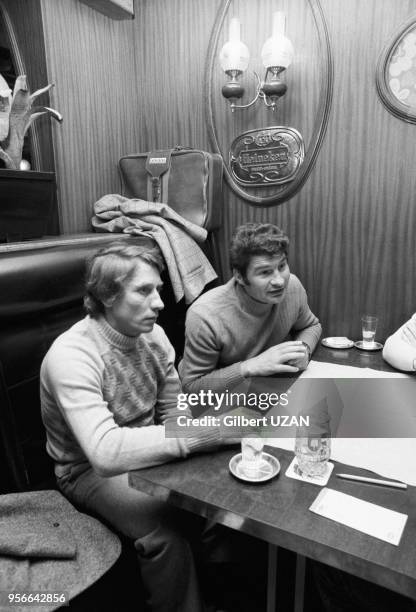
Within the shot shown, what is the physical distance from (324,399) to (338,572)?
520mm

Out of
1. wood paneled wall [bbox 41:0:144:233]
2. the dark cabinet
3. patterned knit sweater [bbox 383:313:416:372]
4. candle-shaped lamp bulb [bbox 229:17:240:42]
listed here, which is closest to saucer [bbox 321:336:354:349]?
patterned knit sweater [bbox 383:313:416:372]

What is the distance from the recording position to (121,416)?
1448 mm

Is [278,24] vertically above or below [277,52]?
above

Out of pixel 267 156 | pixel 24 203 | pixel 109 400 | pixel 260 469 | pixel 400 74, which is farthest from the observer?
pixel 267 156

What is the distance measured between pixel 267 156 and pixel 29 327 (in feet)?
5.67

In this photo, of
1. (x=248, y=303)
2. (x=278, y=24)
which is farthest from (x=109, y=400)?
(x=278, y=24)

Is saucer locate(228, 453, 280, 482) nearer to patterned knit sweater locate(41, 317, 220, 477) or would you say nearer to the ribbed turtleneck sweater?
patterned knit sweater locate(41, 317, 220, 477)

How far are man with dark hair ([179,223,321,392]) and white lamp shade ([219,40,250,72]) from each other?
1.13m

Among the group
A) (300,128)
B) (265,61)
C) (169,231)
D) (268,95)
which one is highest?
(265,61)

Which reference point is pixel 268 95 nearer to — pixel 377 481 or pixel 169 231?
pixel 169 231

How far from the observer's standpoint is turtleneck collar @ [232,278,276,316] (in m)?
1.93

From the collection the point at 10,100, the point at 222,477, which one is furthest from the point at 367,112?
the point at 222,477

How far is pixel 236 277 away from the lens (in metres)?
1.92

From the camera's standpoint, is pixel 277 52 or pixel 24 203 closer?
pixel 24 203
